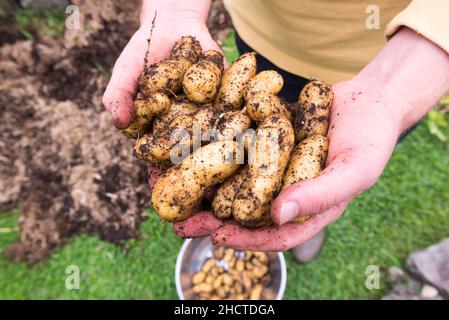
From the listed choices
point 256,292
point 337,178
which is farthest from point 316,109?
point 256,292

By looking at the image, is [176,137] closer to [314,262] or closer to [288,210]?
[288,210]

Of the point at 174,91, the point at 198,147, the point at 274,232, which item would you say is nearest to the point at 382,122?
the point at 274,232

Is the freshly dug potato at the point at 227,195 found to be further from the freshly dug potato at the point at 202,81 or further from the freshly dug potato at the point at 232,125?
the freshly dug potato at the point at 202,81

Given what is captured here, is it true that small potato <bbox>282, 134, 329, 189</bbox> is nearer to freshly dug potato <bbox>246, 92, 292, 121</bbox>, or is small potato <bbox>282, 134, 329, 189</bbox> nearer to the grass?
freshly dug potato <bbox>246, 92, 292, 121</bbox>

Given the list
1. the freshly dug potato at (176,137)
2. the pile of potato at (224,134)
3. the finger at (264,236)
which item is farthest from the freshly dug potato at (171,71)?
the finger at (264,236)

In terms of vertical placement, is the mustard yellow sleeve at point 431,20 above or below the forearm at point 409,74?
above

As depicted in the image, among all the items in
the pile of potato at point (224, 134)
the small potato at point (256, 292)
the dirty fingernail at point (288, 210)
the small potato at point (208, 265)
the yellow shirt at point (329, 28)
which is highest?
the yellow shirt at point (329, 28)
